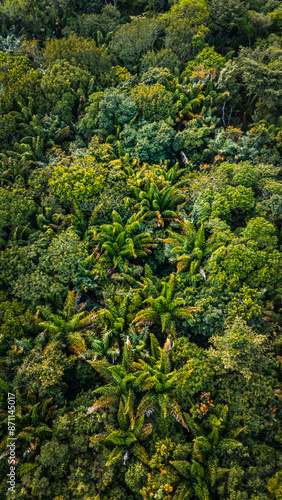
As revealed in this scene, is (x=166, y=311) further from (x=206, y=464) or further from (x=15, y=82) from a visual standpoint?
(x=15, y=82)

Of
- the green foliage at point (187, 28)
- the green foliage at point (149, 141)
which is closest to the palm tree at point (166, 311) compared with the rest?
the green foliage at point (149, 141)

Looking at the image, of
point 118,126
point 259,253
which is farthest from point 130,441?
point 118,126

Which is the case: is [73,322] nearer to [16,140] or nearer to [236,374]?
[236,374]

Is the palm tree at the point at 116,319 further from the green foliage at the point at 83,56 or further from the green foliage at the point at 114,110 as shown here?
the green foliage at the point at 83,56

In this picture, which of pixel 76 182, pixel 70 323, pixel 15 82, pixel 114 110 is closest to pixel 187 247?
pixel 70 323

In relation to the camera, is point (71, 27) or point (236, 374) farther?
point (71, 27)

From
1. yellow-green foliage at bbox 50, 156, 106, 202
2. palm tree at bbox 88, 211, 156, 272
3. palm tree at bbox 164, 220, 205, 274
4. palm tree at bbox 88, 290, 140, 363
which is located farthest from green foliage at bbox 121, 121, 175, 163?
palm tree at bbox 88, 290, 140, 363
